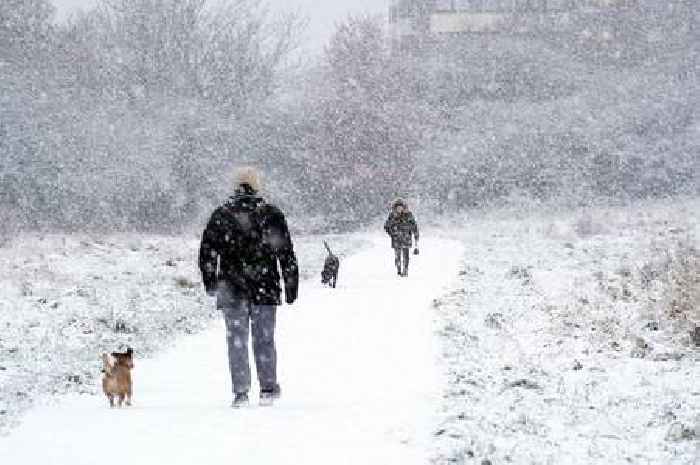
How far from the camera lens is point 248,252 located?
8.08 metres

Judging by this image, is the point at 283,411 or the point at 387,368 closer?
the point at 283,411

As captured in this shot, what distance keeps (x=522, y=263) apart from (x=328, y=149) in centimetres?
2922

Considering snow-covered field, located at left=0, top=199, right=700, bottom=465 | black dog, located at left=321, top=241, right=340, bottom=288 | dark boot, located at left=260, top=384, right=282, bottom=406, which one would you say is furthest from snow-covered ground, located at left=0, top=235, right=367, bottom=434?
black dog, located at left=321, top=241, right=340, bottom=288

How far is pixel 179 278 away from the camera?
19.7 m

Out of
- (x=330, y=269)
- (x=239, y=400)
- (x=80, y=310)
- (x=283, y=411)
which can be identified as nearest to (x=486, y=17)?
(x=330, y=269)

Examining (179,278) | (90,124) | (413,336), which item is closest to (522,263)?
(179,278)

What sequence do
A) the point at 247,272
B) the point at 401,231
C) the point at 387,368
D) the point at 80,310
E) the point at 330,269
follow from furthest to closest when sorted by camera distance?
the point at 401,231
the point at 330,269
the point at 80,310
the point at 387,368
the point at 247,272

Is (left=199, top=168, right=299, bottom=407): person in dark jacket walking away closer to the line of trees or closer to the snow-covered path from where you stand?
the snow-covered path

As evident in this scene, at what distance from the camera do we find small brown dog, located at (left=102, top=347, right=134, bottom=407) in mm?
7863

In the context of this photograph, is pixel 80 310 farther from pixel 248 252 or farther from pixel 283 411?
pixel 283 411

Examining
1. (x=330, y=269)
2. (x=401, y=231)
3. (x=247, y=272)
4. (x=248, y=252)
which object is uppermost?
(x=401, y=231)

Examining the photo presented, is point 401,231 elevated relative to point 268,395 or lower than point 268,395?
elevated

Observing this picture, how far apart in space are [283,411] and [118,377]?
1.47 metres

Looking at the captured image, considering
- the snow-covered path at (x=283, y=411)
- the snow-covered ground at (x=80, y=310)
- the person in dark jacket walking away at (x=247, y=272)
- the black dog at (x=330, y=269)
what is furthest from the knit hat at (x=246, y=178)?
the black dog at (x=330, y=269)
